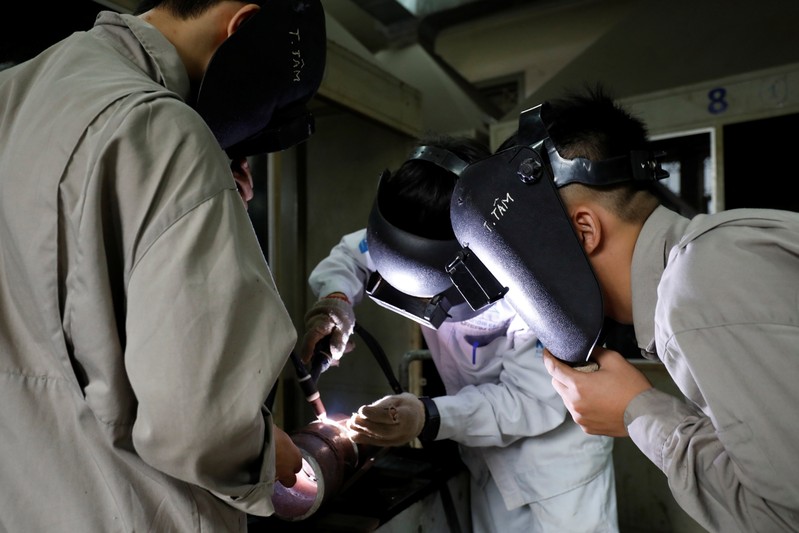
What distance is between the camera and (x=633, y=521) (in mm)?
2494

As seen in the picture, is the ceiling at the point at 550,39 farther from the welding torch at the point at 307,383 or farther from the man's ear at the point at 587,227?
the man's ear at the point at 587,227

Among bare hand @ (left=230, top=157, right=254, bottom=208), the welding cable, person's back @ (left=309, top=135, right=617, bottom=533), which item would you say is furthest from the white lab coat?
bare hand @ (left=230, top=157, right=254, bottom=208)

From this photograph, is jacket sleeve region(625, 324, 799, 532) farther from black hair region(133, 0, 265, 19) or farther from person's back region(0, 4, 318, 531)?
black hair region(133, 0, 265, 19)

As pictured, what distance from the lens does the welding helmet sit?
817 mm

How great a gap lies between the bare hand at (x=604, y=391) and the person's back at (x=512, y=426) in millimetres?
379

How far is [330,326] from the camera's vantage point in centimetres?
161

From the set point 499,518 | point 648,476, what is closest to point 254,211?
point 499,518

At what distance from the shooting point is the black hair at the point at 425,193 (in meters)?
1.29

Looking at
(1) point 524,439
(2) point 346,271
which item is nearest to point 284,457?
(1) point 524,439

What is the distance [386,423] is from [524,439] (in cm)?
42

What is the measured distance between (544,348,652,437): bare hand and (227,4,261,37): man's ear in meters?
0.81

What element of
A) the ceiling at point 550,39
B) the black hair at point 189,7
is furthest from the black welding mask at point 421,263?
the ceiling at point 550,39

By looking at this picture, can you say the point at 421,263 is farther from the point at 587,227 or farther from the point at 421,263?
the point at 587,227

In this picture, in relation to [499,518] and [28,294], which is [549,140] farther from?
[499,518]
